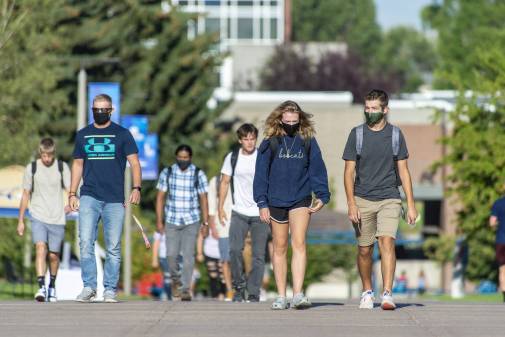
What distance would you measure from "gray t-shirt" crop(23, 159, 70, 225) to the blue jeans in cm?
205

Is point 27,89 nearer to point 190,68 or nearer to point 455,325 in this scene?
point 455,325

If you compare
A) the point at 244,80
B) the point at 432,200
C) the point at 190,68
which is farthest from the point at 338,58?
the point at 190,68

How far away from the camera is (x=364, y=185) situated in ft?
48.3

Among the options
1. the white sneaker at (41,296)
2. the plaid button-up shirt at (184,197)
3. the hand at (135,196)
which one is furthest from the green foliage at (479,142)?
the hand at (135,196)

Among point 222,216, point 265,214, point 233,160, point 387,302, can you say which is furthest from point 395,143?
point 222,216

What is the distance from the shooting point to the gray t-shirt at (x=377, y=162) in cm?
1456

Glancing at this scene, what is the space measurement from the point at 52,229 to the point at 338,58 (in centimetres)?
7530

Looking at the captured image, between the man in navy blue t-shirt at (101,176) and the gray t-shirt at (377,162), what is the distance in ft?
7.05

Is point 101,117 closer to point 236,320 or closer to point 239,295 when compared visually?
point 236,320

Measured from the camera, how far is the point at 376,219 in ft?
48.7

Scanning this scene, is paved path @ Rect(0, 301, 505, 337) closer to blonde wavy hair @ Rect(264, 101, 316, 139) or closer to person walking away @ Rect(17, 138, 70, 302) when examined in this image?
blonde wavy hair @ Rect(264, 101, 316, 139)

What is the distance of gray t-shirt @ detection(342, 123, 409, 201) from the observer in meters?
14.6

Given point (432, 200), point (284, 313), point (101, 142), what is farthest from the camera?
point (432, 200)

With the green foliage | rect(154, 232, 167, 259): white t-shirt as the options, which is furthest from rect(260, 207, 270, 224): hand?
the green foliage
